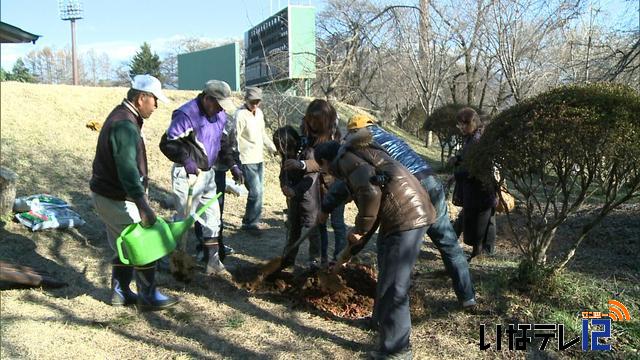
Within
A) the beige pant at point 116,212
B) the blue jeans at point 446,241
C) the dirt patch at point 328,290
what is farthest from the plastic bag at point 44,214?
the blue jeans at point 446,241

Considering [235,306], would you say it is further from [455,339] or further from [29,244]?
[29,244]

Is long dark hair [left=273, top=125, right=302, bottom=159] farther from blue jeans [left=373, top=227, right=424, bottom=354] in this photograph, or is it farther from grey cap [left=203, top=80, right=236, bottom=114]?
blue jeans [left=373, top=227, right=424, bottom=354]

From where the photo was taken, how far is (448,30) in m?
13.4

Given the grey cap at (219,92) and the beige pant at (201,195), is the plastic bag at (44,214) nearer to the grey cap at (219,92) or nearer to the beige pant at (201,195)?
the beige pant at (201,195)

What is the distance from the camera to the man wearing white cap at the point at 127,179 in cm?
329

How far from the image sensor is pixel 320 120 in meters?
3.93

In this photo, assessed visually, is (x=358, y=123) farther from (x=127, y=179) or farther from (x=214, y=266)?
(x=214, y=266)

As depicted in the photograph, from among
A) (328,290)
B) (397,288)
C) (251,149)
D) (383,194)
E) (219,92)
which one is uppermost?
(219,92)

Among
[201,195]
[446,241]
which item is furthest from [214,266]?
[446,241]

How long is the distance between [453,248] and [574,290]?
3.37 feet

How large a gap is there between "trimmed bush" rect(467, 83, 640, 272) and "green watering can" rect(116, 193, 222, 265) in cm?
222

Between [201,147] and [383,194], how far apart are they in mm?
→ 1819

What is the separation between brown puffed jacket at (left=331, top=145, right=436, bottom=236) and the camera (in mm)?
2771
